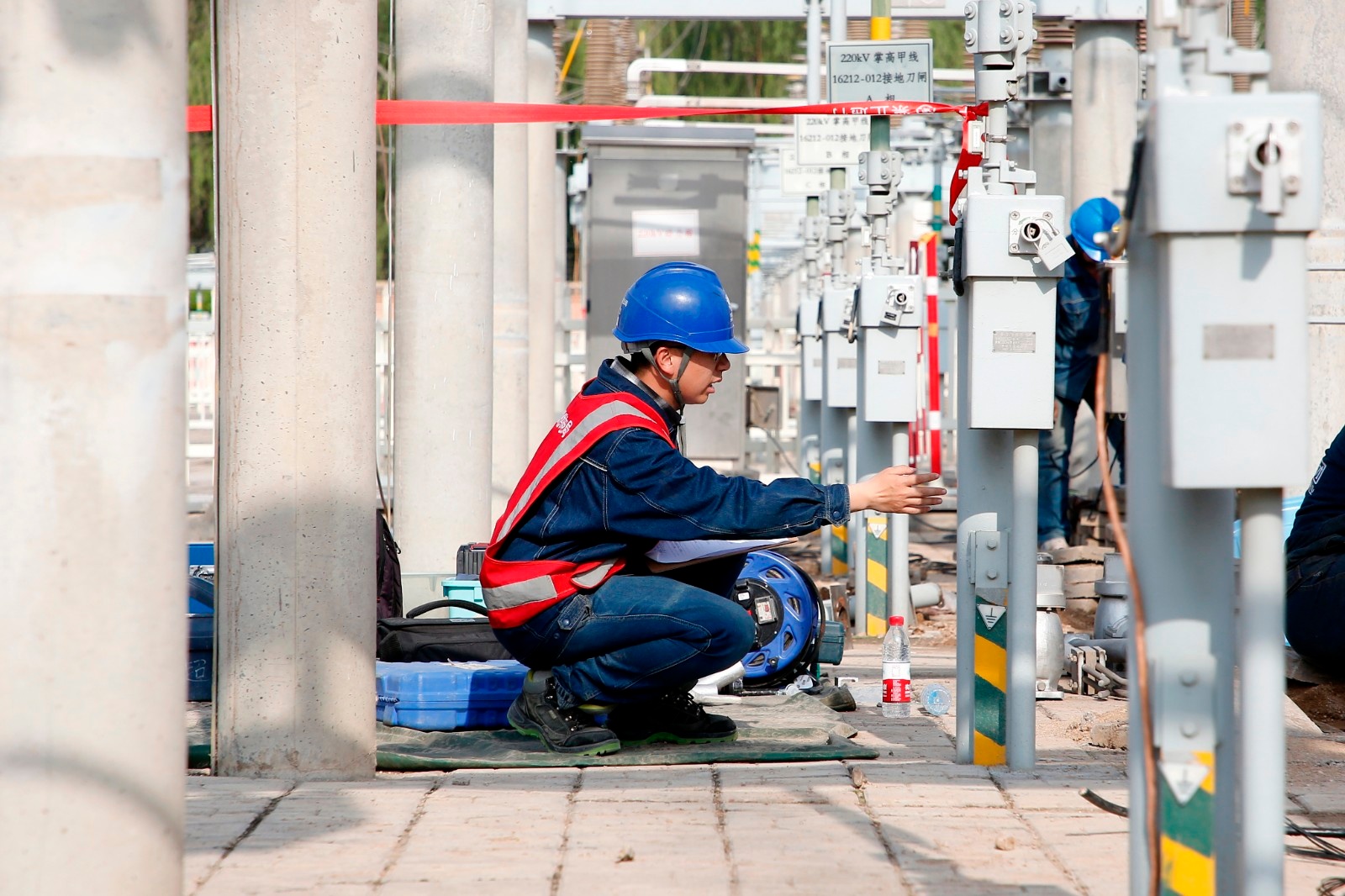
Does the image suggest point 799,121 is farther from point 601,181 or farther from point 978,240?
point 978,240

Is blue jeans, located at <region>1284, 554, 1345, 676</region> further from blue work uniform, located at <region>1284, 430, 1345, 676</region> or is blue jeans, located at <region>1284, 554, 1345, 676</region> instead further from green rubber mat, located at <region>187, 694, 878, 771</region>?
green rubber mat, located at <region>187, 694, 878, 771</region>

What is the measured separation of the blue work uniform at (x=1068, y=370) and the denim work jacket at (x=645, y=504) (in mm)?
6312

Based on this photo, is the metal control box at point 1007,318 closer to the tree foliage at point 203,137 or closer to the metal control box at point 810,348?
the metal control box at point 810,348

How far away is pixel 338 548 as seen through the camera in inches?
194

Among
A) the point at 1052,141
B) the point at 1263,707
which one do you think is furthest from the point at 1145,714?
the point at 1052,141

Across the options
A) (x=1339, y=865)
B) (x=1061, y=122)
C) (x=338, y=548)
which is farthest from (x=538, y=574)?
(x=1061, y=122)

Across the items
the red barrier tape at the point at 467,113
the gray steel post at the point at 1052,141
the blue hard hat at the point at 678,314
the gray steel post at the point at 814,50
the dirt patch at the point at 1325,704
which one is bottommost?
the dirt patch at the point at 1325,704

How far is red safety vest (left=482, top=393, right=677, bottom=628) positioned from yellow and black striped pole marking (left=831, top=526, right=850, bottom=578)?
7.07 m

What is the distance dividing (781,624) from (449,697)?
1.38 meters

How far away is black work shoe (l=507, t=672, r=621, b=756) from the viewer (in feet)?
17.7

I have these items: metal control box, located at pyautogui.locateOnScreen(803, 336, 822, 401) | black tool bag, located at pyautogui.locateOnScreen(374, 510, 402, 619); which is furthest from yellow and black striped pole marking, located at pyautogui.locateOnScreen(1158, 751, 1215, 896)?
metal control box, located at pyautogui.locateOnScreen(803, 336, 822, 401)

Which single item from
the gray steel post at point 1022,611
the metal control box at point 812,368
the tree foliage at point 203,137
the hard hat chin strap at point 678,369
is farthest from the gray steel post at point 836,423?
the tree foliage at point 203,137

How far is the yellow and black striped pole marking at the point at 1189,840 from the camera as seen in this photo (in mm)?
2814

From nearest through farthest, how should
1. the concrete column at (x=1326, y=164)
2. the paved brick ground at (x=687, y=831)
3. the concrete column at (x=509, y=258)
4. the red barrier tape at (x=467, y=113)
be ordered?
the paved brick ground at (x=687, y=831) < the red barrier tape at (x=467, y=113) < the concrete column at (x=1326, y=164) < the concrete column at (x=509, y=258)
